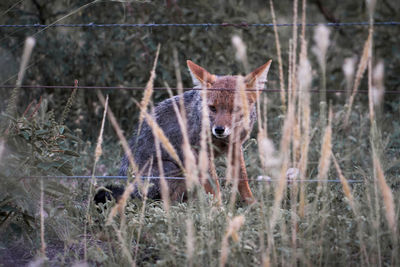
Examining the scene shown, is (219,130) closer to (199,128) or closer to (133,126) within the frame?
(199,128)

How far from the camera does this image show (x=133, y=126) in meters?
7.30

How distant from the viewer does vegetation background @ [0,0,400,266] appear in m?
3.21

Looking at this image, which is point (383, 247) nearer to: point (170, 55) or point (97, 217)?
point (97, 217)

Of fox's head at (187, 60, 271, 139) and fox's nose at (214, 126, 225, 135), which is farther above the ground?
fox's head at (187, 60, 271, 139)

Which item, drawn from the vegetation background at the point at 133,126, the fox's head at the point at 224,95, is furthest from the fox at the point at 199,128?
the vegetation background at the point at 133,126

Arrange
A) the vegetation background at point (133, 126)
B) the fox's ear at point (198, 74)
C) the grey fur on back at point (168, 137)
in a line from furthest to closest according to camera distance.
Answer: the grey fur on back at point (168, 137) → the fox's ear at point (198, 74) → the vegetation background at point (133, 126)

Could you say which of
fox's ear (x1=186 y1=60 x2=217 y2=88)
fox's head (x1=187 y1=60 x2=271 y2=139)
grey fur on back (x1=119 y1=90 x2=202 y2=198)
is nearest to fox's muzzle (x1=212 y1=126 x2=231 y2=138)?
fox's head (x1=187 y1=60 x2=271 y2=139)

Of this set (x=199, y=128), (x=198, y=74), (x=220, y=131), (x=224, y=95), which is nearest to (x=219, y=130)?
(x=220, y=131)

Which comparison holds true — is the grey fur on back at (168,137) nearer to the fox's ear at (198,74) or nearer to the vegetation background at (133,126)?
the fox's ear at (198,74)

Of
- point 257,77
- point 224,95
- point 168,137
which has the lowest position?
point 168,137

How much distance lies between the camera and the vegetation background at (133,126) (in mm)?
3215

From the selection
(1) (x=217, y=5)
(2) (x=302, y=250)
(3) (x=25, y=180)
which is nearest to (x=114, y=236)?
(3) (x=25, y=180)

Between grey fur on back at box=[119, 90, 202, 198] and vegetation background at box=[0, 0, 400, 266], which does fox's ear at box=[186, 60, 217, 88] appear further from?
vegetation background at box=[0, 0, 400, 266]

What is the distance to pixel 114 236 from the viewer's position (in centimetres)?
356
